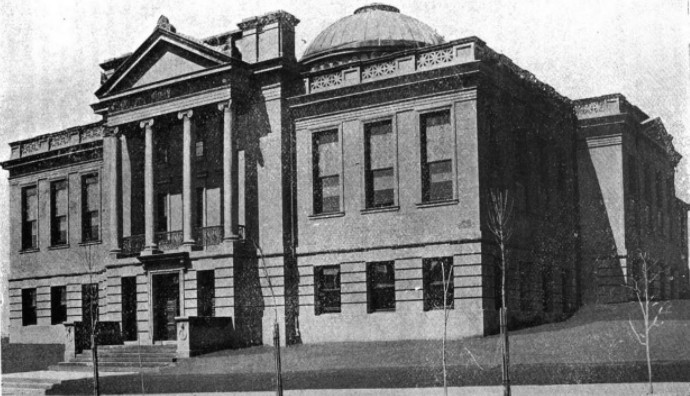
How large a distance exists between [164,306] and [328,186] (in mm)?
8247

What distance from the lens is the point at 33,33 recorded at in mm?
19203

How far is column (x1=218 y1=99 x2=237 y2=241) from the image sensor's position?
32.9 meters

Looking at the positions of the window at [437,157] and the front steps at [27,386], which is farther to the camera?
the window at [437,157]

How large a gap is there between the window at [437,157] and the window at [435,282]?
2.20m

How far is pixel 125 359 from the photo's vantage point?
31656mm

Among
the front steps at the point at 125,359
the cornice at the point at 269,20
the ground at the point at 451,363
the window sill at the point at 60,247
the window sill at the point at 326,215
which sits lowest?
the front steps at the point at 125,359

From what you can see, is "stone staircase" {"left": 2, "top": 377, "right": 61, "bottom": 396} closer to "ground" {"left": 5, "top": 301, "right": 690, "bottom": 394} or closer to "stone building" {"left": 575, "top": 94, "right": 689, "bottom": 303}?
"ground" {"left": 5, "top": 301, "right": 690, "bottom": 394}

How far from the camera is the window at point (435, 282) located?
2992 centimetres

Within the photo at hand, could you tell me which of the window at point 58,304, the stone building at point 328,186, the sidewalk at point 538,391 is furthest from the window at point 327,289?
the window at point 58,304

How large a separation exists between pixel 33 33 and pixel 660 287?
105ft

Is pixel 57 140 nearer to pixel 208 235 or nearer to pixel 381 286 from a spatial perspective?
pixel 208 235

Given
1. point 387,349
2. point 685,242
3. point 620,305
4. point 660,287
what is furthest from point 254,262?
point 685,242

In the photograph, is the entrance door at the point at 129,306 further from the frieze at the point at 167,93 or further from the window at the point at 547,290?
the window at the point at 547,290

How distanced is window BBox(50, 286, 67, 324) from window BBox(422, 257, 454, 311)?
2056 centimetres
